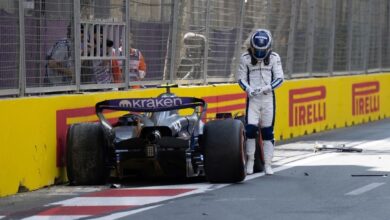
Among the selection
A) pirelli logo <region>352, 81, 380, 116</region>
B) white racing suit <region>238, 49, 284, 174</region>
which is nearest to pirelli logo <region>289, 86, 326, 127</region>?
pirelli logo <region>352, 81, 380, 116</region>

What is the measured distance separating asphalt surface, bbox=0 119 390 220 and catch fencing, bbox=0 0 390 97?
61.0 inches

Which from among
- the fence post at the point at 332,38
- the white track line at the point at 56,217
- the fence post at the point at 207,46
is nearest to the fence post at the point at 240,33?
the fence post at the point at 207,46

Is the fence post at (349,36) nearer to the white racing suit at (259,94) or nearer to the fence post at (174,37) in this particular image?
the fence post at (174,37)

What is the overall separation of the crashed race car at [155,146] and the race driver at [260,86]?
1.18 m

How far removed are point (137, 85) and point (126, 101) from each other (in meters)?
3.14

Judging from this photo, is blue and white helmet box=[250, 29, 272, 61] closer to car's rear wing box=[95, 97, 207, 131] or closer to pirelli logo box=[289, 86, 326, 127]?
car's rear wing box=[95, 97, 207, 131]

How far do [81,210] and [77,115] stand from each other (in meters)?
2.78

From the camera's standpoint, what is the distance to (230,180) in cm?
1223

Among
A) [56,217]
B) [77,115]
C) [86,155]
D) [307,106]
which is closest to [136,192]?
[86,155]

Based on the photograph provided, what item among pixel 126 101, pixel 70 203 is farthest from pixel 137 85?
pixel 70 203

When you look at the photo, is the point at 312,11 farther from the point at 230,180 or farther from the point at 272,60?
the point at 230,180

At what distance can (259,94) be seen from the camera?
13469mm

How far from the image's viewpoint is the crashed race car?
11.9m

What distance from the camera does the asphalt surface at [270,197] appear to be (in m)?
9.92
